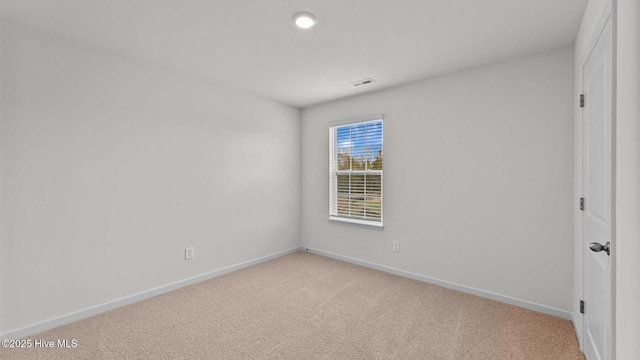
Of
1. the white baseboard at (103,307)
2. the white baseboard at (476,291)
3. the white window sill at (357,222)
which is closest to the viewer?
the white baseboard at (103,307)

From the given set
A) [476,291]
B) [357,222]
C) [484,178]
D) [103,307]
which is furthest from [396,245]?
[103,307]

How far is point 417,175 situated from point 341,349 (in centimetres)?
217

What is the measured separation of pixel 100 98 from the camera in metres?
2.61

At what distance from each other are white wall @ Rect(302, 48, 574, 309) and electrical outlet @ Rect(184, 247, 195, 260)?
85.3 inches

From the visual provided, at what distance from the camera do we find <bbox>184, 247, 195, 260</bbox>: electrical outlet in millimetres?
3276

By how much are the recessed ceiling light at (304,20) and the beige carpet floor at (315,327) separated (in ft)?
8.09

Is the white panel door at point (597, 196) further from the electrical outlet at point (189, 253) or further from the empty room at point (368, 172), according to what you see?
the electrical outlet at point (189, 253)

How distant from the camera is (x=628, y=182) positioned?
3.60 ft

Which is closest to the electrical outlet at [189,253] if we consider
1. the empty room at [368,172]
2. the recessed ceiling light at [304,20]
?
the empty room at [368,172]

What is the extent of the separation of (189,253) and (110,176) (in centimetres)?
119

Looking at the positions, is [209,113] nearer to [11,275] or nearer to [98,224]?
[98,224]

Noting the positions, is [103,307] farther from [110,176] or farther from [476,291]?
[476,291]

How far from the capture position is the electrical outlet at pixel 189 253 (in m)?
3.28

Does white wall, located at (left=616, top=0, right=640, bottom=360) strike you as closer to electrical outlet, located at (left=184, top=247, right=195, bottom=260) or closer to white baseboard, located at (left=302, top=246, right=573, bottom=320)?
white baseboard, located at (left=302, top=246, right=573, bottom=320)
